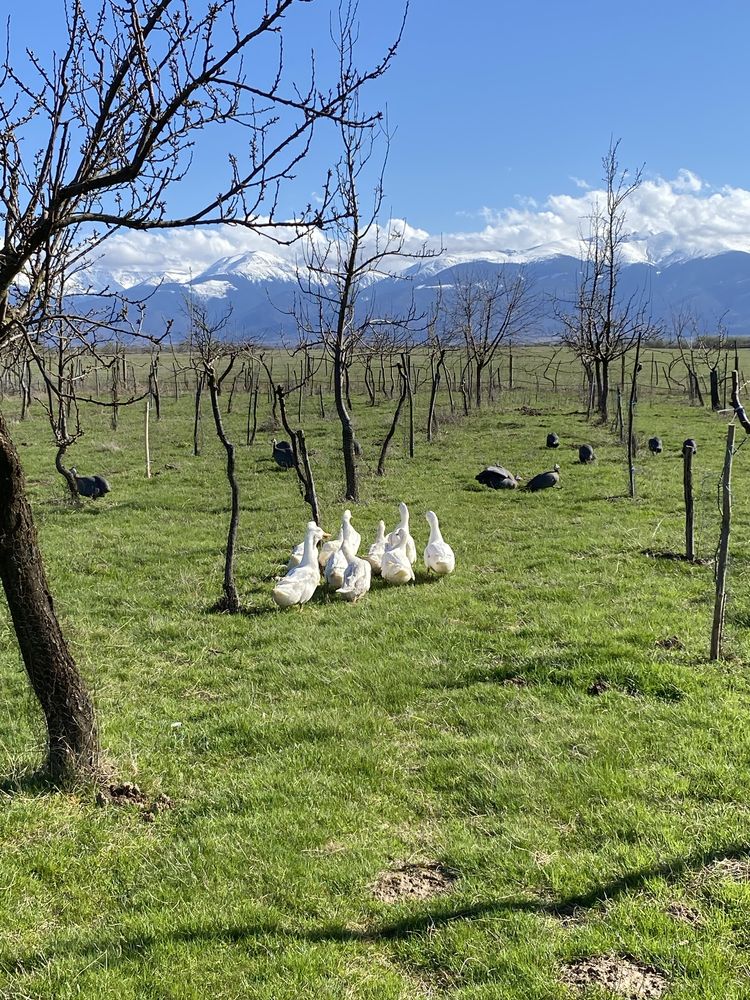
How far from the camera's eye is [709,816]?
150 inches

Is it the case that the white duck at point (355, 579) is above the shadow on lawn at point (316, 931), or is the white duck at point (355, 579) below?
above

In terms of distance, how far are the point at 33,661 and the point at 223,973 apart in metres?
2.15

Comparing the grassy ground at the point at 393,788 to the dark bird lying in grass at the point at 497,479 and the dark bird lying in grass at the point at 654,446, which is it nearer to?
the dark bird lying in grass at the point at 497,479

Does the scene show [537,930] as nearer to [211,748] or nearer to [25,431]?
[211,748]

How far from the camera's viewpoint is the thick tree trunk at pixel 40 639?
395cm

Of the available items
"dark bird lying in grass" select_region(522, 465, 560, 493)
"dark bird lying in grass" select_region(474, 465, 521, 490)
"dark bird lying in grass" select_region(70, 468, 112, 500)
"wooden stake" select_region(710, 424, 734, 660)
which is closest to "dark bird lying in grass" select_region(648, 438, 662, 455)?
"dark bird lying in grass" select_region(522, 465, 560, 493)

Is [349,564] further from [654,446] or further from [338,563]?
[654,446]

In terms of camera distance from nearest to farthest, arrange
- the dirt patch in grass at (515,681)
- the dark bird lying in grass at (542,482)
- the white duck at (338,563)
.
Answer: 1. the dirt patch in grass at (515,681)
2. the white duck at (338,563)
3. the dark bird lying in grass at (542,482)

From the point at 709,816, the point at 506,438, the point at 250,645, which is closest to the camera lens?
the point at 709,816

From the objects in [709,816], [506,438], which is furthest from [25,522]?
[506,438]

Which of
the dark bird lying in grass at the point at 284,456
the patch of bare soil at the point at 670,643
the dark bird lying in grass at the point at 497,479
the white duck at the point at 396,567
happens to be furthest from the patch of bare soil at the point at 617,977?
the dark bird lying in grass at the point at 284,456

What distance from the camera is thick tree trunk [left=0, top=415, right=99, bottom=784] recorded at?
3949 mm

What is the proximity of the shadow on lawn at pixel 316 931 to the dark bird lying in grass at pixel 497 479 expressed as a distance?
37.3 feet

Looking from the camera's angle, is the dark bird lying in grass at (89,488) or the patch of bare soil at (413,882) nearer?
the patch of bare soil at (413,882)
